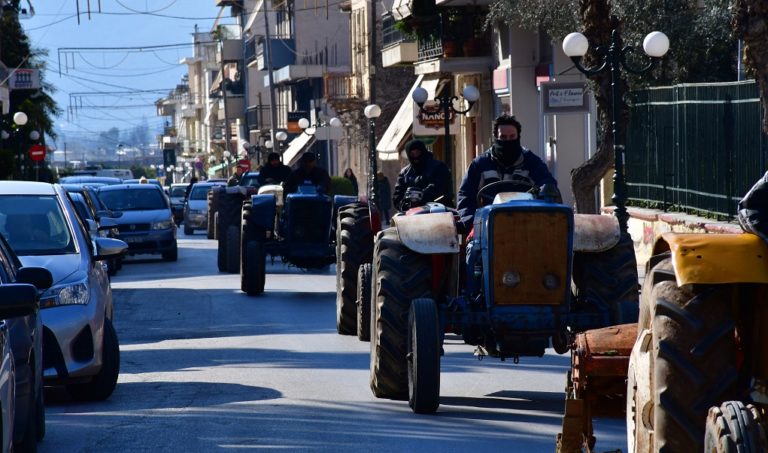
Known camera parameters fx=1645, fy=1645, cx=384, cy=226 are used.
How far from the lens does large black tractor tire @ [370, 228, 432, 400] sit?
36.1ft

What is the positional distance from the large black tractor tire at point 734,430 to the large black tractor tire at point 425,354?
205 inches

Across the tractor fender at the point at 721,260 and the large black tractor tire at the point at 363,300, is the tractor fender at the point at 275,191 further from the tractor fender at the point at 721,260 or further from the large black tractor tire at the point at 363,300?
the tractor fender at the point at 721,260

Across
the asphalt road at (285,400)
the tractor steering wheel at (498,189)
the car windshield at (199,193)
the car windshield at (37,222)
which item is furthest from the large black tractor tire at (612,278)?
the car windshield at (199,193)

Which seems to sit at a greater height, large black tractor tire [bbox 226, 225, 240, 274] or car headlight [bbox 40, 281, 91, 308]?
car headlight [bbox 40, 281, 91, 308]

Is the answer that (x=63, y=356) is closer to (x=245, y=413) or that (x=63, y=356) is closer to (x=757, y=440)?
(x=245, y=413)

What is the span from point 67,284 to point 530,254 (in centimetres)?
332

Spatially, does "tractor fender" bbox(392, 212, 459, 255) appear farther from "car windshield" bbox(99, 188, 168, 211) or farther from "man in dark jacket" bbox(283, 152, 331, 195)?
"car windshield" bbox(99, 188, 168, 211)

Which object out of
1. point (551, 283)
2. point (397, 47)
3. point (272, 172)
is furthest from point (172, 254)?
point (551, 283)

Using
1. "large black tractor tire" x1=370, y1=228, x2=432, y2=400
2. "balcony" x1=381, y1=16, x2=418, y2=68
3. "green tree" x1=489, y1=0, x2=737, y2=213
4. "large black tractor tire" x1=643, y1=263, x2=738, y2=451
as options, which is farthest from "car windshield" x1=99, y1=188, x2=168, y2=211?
"large black tractor tire" x1=643, y1=263, x2=738, y2=451

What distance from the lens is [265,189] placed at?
998 inches

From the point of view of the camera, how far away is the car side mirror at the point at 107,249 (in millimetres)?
12477

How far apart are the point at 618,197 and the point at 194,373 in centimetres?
1177

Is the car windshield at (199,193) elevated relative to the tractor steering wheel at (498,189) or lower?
lower

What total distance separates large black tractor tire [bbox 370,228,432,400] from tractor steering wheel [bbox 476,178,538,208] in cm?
68
